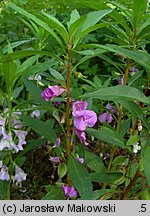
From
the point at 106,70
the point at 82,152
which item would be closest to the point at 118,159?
the point at 82,152

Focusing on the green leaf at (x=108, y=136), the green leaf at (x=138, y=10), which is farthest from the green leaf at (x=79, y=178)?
the green leaf at (x=138, y=10)

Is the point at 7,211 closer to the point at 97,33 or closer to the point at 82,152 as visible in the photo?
the point at 82,152

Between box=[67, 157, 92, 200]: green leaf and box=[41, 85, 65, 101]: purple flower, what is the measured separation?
0.70 ft

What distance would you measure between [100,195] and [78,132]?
25cm

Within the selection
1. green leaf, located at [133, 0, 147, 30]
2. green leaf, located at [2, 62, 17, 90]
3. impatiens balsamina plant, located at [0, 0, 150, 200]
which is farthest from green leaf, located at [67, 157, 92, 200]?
green leaf, located at [133, 0, 147, 30]

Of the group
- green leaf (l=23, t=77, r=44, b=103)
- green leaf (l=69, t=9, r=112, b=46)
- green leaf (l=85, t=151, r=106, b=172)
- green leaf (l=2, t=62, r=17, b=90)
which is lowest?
green leaf (l=85, t=151, r=106, b=172)

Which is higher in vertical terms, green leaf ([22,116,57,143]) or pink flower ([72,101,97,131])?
pink flower ([72,101,97,131])

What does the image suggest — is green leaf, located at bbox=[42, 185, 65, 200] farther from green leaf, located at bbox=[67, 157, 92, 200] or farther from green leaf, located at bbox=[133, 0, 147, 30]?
green leaf, located at bbox=[133, 0, 147, 30]

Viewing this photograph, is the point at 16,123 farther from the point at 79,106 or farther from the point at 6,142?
the point at 79,106

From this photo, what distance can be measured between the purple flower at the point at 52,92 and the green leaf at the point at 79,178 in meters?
0.21

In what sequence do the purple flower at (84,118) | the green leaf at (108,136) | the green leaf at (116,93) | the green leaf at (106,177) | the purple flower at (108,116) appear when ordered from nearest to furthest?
the green leaf at (116,93) < the purple flower at (84,118) < the green leaf at (108,136) < the green leaf at (106,177) < the purple flower at (108,116)

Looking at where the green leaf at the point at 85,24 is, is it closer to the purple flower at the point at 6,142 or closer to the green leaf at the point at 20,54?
the green leaf at the point at 20,54

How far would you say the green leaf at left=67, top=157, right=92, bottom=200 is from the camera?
1224mm

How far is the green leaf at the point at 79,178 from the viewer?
1.22 meters
